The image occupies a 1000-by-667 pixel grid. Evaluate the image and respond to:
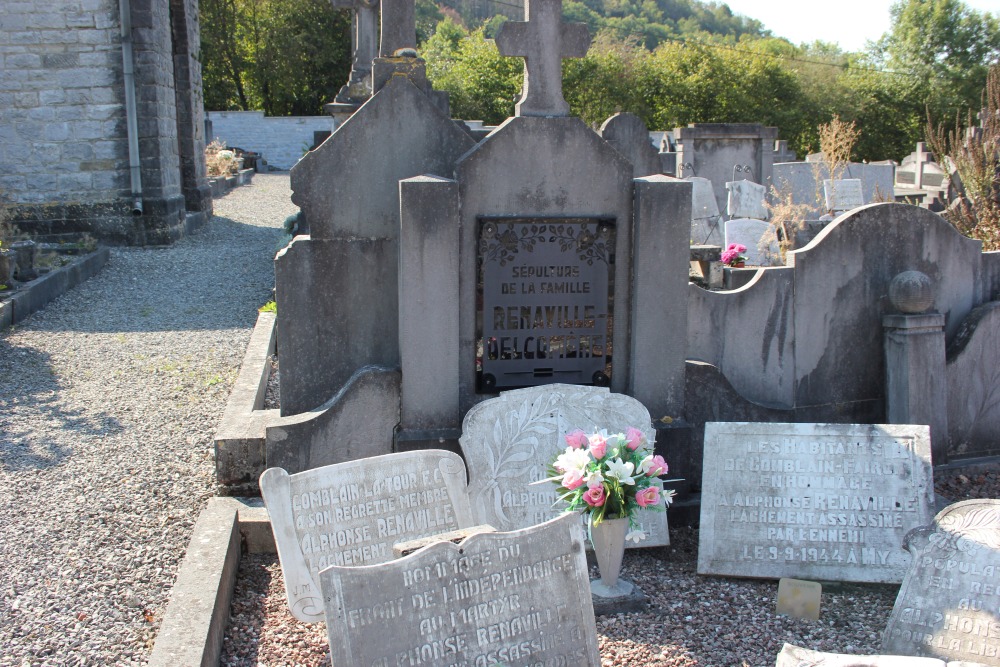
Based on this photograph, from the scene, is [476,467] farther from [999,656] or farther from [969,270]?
[969,270]

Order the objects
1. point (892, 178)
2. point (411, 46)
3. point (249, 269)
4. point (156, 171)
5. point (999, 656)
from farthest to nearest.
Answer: point (892, 178)
point (156, 171)
point (249, 269)
point (411, 46)
point (999, 656)

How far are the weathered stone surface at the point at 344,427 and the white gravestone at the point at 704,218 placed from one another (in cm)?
706

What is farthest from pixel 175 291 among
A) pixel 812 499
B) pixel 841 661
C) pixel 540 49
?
pixel 841 661

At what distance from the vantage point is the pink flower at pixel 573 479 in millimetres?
3664

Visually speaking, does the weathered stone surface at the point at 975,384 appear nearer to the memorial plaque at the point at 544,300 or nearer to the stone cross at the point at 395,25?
the memorial plaque at the point at 544,300

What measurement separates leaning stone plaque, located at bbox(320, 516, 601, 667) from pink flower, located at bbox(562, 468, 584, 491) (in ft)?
1.54

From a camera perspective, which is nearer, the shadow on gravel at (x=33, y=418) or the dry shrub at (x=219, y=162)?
the shadow on gravel at (x=33, y=418)

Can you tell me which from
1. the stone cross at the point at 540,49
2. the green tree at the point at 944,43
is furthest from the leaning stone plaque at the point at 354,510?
the green tree at the point at 944,43

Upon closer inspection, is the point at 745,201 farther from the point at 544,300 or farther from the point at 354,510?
the point at 354,510

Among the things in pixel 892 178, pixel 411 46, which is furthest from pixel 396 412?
pixel 892 178

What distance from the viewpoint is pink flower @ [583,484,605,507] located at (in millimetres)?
3635

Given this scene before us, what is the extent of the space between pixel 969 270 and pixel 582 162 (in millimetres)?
2546

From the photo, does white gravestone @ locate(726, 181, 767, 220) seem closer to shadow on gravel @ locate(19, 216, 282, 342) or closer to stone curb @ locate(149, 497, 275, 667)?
shadow on gravel @ locate(19, 216, 282, 342)

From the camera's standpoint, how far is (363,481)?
3.87m
